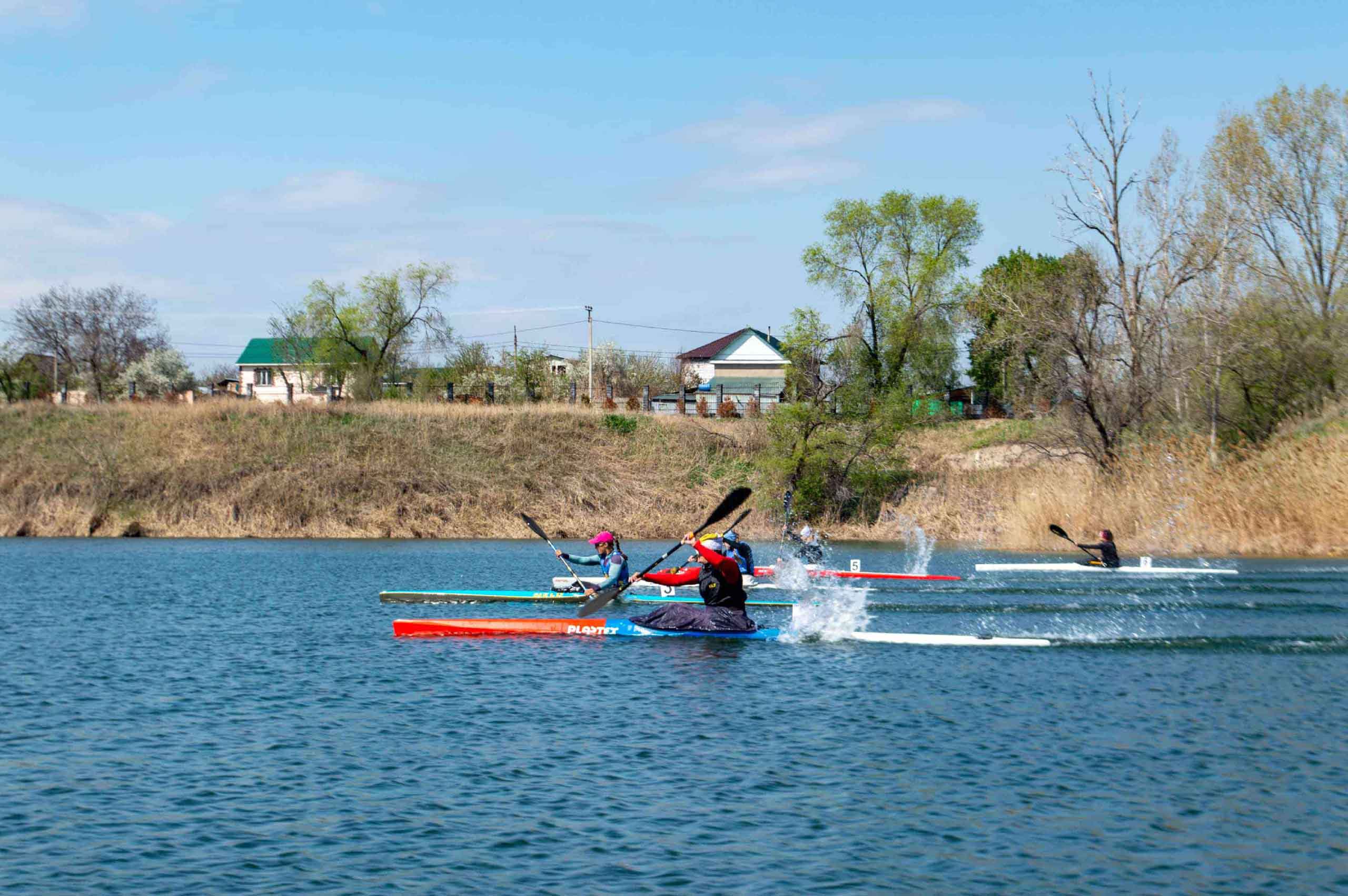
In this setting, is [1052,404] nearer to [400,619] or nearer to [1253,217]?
Result: [1253,217]

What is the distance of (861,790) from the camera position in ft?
38.8

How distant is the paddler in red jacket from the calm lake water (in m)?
0.38

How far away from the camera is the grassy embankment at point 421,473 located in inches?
1880

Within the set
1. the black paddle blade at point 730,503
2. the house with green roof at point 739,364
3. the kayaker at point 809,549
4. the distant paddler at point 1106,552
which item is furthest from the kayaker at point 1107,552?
the house with green roof at point 739,364

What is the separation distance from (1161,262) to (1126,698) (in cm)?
2712

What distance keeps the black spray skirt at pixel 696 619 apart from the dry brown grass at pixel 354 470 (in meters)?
29.7

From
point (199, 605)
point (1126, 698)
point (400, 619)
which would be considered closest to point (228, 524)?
point (199, 605)

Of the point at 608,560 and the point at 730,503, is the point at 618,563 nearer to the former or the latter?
the point at 608,560

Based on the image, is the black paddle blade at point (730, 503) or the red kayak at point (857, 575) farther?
the red kayak at point (857, 575)

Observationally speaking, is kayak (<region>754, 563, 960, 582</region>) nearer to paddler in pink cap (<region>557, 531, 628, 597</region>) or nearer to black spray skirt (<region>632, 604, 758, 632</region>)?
paddler in pink cap (<region>557, 531, 628, 597</region>)

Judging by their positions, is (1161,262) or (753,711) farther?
(1161,262)

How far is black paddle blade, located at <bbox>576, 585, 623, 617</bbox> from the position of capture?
70.9ft

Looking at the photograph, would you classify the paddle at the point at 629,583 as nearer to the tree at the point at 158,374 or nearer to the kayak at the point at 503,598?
the kayak at the point at 503,598

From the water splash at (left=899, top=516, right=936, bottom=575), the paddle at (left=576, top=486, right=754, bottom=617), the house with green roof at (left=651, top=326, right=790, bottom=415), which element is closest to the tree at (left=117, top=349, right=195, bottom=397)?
the house with green roof at (left=651, top=326, right=790, bottom=415)
